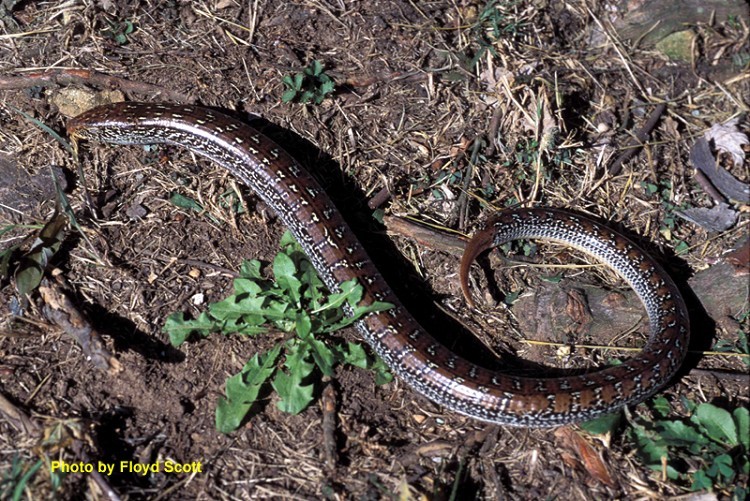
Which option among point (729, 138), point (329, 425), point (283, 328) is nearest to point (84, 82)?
point (283, 328)

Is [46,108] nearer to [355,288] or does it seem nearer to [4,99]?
[4,99]

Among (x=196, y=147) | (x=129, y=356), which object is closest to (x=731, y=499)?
(x=129, y=356)

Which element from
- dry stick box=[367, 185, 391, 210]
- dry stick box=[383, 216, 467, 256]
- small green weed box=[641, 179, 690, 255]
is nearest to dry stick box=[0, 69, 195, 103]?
dry stick box=[367, 185, 391, 210]

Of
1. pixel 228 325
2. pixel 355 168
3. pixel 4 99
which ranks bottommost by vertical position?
pixel 228 325

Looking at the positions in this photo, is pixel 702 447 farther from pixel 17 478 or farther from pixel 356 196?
pixel 17 478

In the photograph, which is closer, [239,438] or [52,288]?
[239,438]

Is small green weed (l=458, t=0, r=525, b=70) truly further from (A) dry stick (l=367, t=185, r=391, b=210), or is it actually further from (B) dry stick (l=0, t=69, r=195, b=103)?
(B) dry stick (l=0, t=69, r=195, b=103)

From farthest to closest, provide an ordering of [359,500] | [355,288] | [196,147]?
[196,147]
[355,288]
[359,500]
